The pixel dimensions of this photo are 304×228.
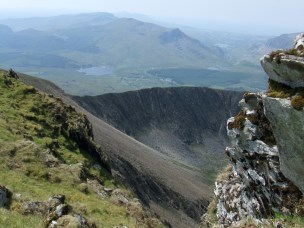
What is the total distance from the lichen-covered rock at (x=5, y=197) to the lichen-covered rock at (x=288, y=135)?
18290mm

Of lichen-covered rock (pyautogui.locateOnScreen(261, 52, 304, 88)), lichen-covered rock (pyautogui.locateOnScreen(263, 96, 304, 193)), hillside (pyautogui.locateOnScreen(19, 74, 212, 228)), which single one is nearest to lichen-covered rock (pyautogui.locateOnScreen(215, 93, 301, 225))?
lichen-covered rock (pyautogui.locateOnScreen(263, 96, 304, 193))

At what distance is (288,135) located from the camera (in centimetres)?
2484

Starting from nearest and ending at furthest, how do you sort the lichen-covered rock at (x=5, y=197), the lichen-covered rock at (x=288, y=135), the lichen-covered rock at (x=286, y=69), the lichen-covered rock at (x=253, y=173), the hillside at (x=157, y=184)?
1. the lichen-covered rock at (x=288, y=135)
2. the lichen-covered rock at (x=286, y=69)
3. the lichen-covered rock at (x=5, y=197)
4. the lichen-covered rock at (x=253, y=173)
5. the hillside at (x=157, y=184)

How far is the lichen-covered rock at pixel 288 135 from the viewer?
938 inches

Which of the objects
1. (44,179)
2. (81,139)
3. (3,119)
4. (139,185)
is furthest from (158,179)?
(44,179)

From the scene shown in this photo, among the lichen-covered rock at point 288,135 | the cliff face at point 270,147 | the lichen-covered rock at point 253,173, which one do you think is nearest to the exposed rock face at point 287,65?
the cliff face at point 270,147

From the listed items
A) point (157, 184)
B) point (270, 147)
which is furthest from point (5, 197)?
point (157, 184)

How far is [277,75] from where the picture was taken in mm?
27625

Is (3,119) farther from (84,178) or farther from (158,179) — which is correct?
(158,179)

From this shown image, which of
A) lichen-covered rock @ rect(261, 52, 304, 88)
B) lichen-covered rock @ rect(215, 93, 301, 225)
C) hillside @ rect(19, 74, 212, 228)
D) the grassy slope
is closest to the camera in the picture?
lichen-covered rock @ rect(261, 52, 304, 88)

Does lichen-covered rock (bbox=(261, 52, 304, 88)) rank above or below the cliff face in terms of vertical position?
above

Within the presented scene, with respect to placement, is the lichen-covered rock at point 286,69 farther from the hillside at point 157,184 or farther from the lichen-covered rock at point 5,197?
the hillside at point 157,184

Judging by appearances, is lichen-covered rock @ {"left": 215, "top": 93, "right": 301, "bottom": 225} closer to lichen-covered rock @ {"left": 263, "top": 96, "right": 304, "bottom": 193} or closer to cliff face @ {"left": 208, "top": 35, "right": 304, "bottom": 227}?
cliff face @ {"left": 208, "top": 35, "right": 304, "bottom": 227}

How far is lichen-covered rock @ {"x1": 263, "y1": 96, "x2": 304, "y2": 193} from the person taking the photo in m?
23.8
